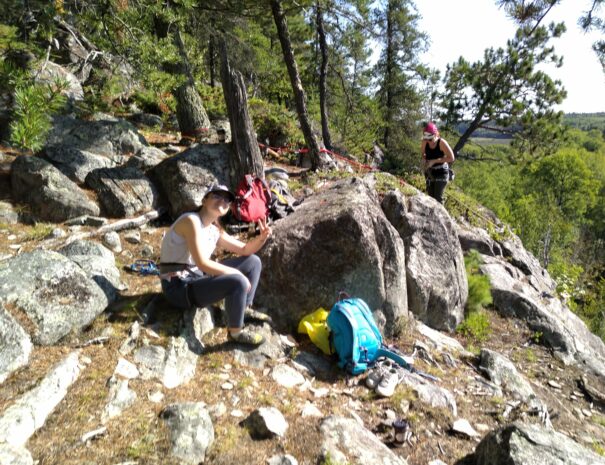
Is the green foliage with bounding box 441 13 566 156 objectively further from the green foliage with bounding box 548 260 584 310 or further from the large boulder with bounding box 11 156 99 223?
the large boulder with bounding box 11 156 99 223

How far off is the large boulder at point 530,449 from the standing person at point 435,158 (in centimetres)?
595

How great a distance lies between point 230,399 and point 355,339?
1.69 meters

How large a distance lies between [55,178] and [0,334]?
4.13m

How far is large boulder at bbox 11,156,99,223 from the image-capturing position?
250 inches

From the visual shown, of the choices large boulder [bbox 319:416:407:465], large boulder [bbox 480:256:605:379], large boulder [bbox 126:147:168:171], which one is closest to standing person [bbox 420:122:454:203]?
large boulder [bbox 480:256:605:379]

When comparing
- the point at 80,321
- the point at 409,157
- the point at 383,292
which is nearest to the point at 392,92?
the point at 409,157

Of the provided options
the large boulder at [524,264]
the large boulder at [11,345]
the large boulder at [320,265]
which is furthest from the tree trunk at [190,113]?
the large boulder at [524,264]

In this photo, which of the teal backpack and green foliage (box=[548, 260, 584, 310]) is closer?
the teal backpack

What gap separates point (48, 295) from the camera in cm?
386

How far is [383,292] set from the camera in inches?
231

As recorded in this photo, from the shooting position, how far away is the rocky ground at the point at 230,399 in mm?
3012

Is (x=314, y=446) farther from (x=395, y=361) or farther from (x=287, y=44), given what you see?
(x=287, y=44)

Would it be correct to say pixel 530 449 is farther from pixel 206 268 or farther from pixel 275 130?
pixel 275 130

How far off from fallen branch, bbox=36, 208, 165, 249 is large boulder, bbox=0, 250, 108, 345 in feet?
4.78
